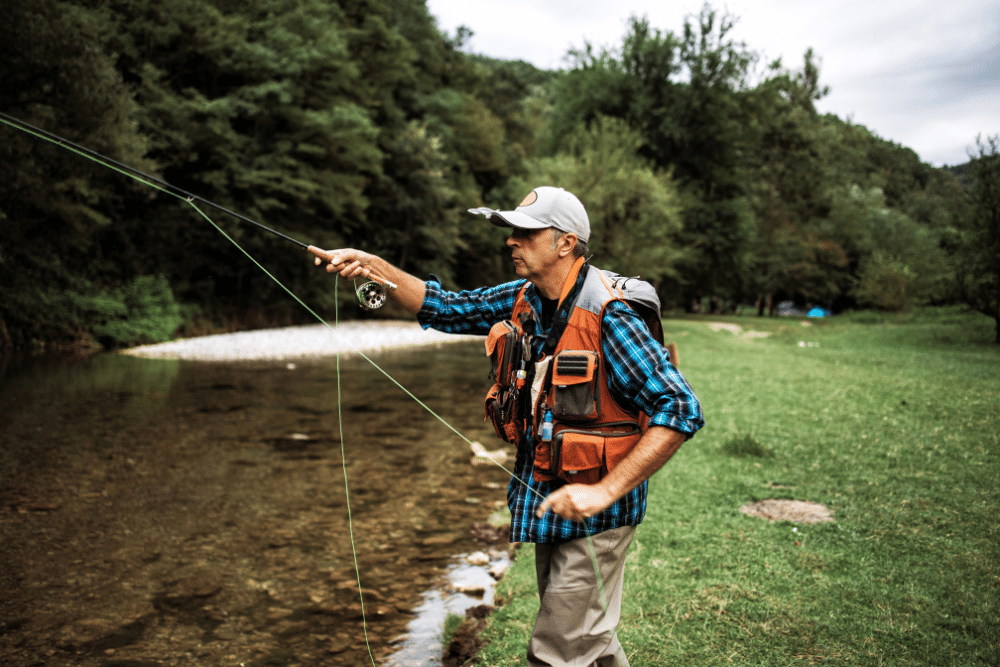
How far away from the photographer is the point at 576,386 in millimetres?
2588

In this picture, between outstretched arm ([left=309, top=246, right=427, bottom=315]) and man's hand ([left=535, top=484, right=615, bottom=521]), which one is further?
outstretched arm ([left=309, top=246, right=427, bottom=315])

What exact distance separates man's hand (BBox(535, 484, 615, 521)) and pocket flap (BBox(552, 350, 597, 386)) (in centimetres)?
40

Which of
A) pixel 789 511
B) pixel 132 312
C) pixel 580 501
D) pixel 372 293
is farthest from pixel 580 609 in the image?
pixel 132 312

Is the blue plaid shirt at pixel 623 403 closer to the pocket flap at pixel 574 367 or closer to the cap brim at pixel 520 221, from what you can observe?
the pocket flap at pixel 574 367

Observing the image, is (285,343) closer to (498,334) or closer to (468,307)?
(468,307)

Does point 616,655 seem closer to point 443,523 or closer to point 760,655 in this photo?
point 760,655

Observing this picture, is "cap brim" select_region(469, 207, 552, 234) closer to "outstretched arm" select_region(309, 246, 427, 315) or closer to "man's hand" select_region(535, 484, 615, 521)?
"outstretched arm" select_region(309, 246, 427, 315)

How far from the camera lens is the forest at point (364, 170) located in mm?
19781

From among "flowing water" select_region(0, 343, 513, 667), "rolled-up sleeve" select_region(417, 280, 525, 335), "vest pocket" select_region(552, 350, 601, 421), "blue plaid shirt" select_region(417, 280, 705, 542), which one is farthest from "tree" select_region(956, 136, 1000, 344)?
"vest pocket" select_region(552, 350, 601, 421)

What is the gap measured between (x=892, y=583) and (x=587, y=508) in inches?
133

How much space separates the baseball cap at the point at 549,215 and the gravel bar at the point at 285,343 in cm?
1437

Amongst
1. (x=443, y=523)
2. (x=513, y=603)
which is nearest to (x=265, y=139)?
(x=443, y=523)

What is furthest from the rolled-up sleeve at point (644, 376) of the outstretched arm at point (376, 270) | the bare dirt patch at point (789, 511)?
the bare dirt patch at point (789, 511)

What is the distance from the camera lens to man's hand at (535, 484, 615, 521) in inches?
93.5
